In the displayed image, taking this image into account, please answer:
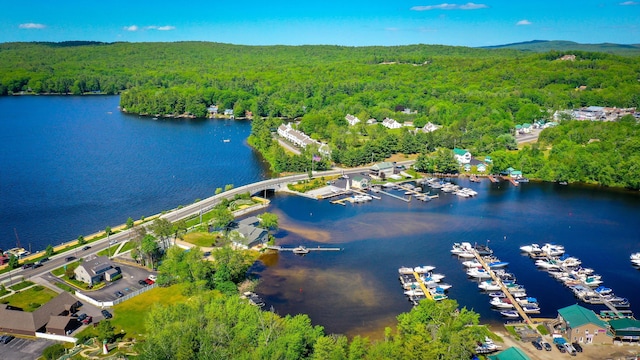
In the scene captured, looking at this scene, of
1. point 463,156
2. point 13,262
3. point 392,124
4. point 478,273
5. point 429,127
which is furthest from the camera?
point 392,124

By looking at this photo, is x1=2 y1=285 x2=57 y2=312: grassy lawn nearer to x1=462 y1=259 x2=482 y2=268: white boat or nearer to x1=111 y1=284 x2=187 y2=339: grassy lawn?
x1=111 y1=284 x2=187 y2=339: grassy lawn

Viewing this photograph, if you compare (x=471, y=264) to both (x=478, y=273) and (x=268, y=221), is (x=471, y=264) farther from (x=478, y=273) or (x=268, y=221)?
(x=268, y=221)

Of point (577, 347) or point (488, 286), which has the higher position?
point (488, 286)

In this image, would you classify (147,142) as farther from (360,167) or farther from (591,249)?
(591,249)

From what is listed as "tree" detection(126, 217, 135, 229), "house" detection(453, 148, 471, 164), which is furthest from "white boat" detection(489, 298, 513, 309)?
"house" detection(453, 148, 471, 164)

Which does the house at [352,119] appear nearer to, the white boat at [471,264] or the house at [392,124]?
the house at [392,124]

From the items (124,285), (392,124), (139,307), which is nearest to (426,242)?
(139,307)

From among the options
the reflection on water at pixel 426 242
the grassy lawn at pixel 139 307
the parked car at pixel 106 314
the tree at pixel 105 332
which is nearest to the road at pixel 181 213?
the reflection on water at pixel 426 242
